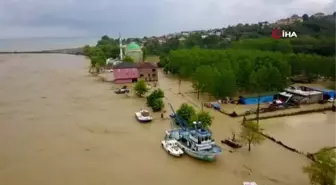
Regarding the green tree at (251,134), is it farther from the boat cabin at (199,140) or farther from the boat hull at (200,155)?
the boat hull at (200,155)

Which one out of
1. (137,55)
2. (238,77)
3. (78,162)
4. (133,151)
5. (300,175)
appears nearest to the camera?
(300,175)

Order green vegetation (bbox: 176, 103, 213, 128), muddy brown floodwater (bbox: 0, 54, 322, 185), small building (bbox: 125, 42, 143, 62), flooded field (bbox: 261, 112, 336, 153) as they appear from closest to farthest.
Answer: muddy brown floodwater (bbox: 0, 54, 322, 185), flooded field (bbox: 261, 112, 336, 153), green vegetation (bbox: 176, 103, 213, 128), small building (bbox: 125, 42, 143, 62)

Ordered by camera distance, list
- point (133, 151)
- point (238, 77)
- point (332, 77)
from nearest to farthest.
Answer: point (133, 151) → point (238, 77) → point (332, 77)

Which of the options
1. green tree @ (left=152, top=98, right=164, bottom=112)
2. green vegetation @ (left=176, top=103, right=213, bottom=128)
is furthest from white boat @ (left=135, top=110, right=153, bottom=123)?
green vegetation @ (left=176, top=103, right=213, bottom=128)

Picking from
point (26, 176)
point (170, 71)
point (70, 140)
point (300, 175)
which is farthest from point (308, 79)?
point (26, 176)

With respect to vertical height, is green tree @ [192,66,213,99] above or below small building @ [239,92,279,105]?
above

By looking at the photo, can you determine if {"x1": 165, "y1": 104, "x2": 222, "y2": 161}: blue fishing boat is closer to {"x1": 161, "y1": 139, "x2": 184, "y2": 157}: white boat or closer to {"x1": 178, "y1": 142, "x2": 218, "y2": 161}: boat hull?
{"x1": 178, "y1": 142, "x2": 218, "y2": 161}: boat hull

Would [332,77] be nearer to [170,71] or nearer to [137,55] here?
[170,71]
